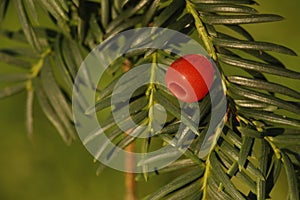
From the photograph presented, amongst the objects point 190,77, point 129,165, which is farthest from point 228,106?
point 129,165

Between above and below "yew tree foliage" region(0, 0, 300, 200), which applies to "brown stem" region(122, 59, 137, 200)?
below

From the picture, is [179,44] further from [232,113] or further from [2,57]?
[2,57]

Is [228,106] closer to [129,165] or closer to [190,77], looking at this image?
[190,77]

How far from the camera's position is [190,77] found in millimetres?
546

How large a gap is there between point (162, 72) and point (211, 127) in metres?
0.07

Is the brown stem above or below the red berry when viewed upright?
below

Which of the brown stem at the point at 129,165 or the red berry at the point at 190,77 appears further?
the brown stem at the point at 129,165

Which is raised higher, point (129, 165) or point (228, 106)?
point (228, 106)

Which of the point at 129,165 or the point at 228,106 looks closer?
the point at 228,106

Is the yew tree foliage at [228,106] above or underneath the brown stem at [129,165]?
above

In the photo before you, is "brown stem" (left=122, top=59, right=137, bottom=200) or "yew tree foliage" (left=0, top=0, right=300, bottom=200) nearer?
"yew tree foliage" (left=0, top=0, right=300, bottom=200)

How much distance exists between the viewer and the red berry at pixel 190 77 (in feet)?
1.76

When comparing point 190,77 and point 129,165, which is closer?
point 190,77

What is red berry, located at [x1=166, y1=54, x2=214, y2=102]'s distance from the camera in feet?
1.76
